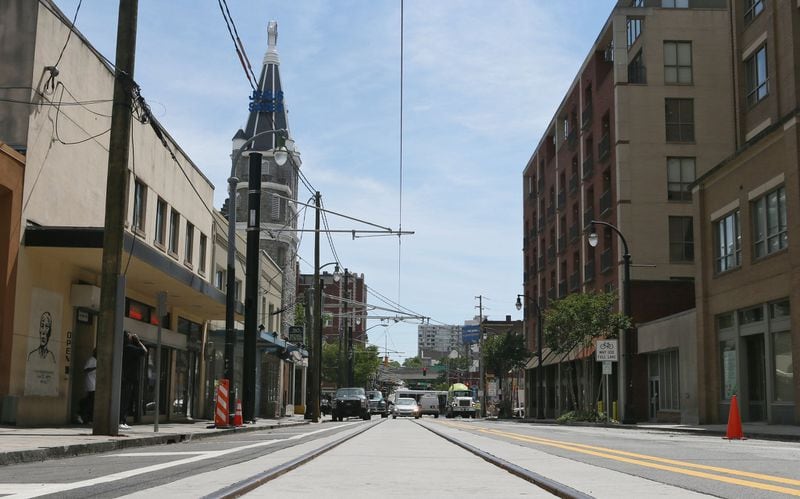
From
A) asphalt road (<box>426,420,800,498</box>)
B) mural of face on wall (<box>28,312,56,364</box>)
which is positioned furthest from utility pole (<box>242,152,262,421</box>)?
asphalt road (<box>426,420,800,498</box>)

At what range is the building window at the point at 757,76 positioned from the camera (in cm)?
3353

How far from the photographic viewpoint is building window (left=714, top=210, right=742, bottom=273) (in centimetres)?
3155

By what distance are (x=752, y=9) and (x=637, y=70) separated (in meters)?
12.9

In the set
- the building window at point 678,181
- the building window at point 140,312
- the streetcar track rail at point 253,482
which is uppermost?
the building window at point 678,181

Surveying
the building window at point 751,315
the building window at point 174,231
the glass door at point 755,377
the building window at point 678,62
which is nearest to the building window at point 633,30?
the building window at point 678,62

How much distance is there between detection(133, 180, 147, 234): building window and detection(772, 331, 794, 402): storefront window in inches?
770

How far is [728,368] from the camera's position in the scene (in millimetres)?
32188

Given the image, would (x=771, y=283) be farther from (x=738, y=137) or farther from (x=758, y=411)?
(x=738, y=137)

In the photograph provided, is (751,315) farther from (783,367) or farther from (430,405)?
(430,405)

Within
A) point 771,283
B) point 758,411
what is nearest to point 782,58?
point 771,283

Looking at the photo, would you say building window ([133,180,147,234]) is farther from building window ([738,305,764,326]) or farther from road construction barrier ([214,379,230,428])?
building window ([738,305,764,326])

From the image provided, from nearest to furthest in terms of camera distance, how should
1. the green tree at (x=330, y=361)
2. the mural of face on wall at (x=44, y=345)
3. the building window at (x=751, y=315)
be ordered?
the mural of face on wall at (x=44, y=345) < the building window at (x=751, y=315) < the green tree at (x=330, y=361)

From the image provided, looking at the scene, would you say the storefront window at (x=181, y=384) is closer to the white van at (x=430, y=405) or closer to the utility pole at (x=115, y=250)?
the utility pole at (x=115, y=250)

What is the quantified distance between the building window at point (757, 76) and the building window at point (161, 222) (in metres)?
22.3
